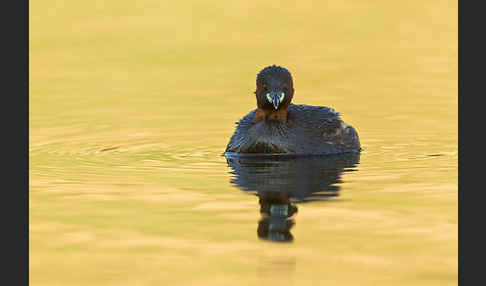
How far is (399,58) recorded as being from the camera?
96.6ft

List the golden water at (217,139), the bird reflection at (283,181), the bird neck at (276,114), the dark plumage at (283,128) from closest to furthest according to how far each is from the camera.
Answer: the golden water at (217,139)
the bird reflection at (283,181)
the dark plumage at (283,128)
the bird neck at (276,114)

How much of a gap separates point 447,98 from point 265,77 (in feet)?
26.4

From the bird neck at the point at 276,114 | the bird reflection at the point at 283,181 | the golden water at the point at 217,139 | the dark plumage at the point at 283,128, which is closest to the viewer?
the golden water at the point at 217,139

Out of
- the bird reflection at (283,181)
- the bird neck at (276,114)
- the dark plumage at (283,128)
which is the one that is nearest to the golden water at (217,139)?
the bird reflection at (283,181)

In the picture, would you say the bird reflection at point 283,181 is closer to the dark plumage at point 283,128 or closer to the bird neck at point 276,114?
the dark plumage at point 283,128

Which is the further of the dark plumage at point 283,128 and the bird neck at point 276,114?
the bird neck at point 276,114

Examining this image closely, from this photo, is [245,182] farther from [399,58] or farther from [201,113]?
[399,58]

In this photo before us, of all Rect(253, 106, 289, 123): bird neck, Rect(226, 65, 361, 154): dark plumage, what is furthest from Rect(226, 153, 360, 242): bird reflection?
Rect(253, 106, 289, 123): bird neck

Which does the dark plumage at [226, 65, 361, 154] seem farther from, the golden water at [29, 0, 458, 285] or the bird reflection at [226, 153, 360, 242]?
the golden water at [29, 0, 458, 285]

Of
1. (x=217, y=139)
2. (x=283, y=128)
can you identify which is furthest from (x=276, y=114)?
(x=217, y=139)

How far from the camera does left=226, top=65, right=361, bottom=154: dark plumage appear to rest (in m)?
15.8

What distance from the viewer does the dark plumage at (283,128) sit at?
15758 mm

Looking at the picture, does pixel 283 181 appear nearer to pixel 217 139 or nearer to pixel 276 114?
pixel 276 114

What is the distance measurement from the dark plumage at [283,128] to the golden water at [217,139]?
60 centimetres
